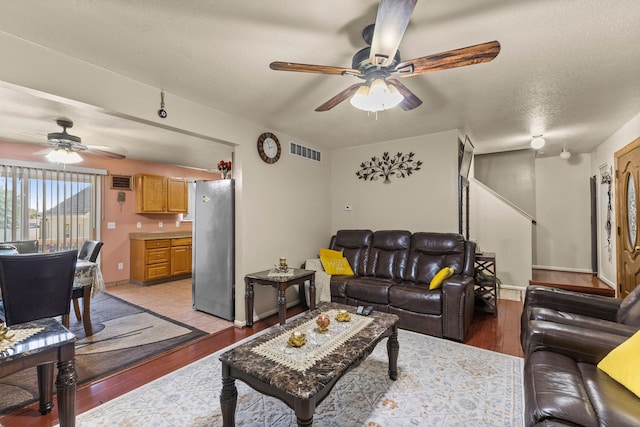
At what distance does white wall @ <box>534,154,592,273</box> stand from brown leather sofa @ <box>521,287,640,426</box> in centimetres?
481

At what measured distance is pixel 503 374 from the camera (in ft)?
7.64

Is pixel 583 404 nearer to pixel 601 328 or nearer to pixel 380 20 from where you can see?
pixel 601 328

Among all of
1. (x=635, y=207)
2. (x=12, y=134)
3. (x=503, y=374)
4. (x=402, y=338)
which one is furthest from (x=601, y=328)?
(x=12, y=134)

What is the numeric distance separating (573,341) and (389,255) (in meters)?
2.40

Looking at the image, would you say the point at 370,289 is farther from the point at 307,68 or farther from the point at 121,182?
the point at 121,182

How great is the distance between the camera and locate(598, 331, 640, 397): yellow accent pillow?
1.33m

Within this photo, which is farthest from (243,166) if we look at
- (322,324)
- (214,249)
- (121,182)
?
(121,182)

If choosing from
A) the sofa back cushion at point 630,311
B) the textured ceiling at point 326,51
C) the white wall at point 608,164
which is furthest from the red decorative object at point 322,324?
the white wall at point 608,164

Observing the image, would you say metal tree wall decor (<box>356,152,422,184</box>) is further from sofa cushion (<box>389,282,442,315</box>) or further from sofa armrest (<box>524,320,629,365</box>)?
sofa armrest (<box>524,320,629,365</box>)

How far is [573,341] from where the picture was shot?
1.65 m

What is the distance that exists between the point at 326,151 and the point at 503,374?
3791mm

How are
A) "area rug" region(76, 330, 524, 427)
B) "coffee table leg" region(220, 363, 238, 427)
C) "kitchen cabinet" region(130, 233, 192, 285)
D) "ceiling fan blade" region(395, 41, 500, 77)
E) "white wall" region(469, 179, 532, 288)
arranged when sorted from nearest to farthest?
"ceiling fan blade" region(395, 41, 500, 77) < "coffee table leg" region(220, 363, 238, 427) < "area rug" region(76, 330, 524, 427) < "white wall" region(469, 179, 532, 288) < "kitchen cabinet" region(130, 233, 192, 285)

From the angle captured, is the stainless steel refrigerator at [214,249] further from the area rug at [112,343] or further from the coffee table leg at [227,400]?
the coffee table leg at [227,400]

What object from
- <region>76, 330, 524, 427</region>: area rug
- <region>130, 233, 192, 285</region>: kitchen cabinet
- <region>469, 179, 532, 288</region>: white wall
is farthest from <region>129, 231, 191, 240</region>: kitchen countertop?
<region>469, 179, 532, 288</region>: white wall
